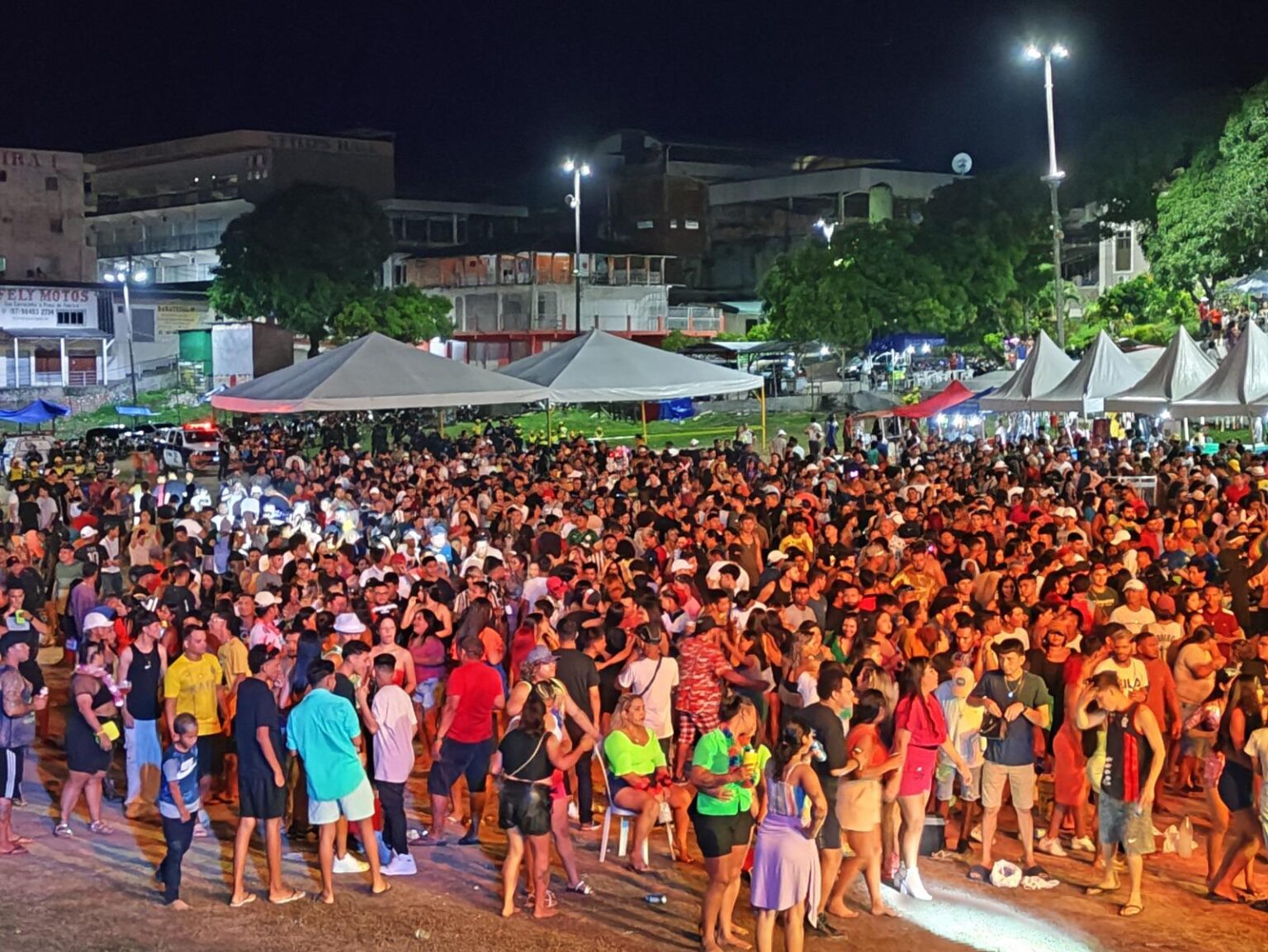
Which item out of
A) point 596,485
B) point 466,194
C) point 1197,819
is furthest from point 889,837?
point 466,194

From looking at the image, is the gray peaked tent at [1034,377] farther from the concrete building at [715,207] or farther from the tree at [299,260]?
the concrete building at [715,207]

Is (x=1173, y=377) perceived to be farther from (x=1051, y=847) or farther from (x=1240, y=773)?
(x=1240, y=773)

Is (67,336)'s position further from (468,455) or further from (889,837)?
(889,837)

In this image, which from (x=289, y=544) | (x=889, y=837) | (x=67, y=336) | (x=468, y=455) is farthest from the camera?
(x=67, y=336)

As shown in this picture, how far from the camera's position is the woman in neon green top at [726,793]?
7.61 metres

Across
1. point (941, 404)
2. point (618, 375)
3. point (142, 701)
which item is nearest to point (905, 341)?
point (941, 404)

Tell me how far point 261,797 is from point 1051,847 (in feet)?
15.6

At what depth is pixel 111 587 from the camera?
15.7 metres

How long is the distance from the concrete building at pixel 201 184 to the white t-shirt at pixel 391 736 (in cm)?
6544

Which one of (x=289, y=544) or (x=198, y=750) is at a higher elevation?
(x=289, y=544)

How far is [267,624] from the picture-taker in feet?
35.3

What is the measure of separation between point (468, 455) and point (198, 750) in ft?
56.9

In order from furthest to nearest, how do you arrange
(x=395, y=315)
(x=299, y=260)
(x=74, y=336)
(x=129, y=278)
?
(x=129, y=278)
(x=299, y=260)
(x=395, y=315)
(x=74, y=336)

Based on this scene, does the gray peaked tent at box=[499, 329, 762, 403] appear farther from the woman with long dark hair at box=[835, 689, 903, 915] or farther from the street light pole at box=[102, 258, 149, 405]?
the street light pole at box=[102, 258, 149, 405]
